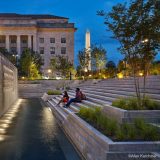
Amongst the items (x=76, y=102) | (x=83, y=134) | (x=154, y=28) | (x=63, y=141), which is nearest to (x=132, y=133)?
(x=83, y=134)

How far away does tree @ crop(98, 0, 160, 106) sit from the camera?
49.2 feet

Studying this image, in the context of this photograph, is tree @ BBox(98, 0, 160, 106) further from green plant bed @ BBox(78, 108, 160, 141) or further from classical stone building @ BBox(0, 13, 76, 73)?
classical stone building @ BBox(0, 13, 76, 73)

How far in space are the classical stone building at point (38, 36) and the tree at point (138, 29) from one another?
96025 mm

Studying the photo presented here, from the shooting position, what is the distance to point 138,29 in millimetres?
15070

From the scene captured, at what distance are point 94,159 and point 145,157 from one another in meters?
1.57

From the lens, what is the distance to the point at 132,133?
9.93m

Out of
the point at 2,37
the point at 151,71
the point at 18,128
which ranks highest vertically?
the point at 2,37

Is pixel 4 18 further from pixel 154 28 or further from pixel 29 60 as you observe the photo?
pixel 154 28

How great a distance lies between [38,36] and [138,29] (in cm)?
10084

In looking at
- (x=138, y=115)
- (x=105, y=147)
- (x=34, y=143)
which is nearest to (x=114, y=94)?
(x=34, y=143)

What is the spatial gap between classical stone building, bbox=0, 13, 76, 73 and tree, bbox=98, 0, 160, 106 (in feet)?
315

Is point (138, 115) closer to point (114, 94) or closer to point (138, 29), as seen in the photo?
point (138, 29)

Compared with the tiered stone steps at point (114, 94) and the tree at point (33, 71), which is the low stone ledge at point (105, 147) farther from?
the tree at point (33, 71)

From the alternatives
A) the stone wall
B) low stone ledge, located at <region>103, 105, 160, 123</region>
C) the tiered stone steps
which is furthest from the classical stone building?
low stone ledge, located at <region>103, 105, 160, 123</region>
